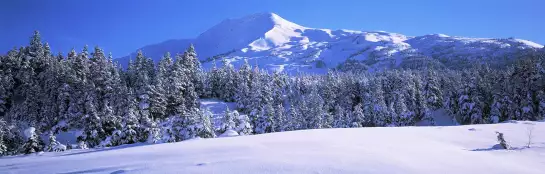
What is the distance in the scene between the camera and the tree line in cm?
3053

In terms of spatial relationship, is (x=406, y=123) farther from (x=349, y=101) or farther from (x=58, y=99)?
(x=58, y=99)

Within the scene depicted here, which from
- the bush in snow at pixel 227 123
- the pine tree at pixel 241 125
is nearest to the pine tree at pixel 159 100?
the bush in snow at pixel 227 123

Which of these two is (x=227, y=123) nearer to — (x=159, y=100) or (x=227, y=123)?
(x=227, y=123)

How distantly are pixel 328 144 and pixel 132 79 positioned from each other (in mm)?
52859

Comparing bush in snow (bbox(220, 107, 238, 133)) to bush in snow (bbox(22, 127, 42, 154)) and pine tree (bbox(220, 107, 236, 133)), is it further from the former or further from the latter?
bush in snow (bbox(22, 127, 42, 154))

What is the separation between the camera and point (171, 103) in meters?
43.9

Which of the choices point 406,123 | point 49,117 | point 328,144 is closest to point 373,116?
point 406,123

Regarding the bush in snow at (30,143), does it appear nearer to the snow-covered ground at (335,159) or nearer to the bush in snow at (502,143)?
the snow-covered ground at (335,159)

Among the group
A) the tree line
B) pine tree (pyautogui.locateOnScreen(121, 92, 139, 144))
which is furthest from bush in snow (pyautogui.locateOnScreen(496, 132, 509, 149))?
pine tree (pyautogui.locateOnScreen(121, 92, 139, 144))

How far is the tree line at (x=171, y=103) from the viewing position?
30531mm

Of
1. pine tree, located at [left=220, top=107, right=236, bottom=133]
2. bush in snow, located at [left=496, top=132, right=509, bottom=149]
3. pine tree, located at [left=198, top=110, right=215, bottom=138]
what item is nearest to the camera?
bush in snow, located at [left=496, top=132, right=509, bottom=149]

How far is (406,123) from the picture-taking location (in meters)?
48.0

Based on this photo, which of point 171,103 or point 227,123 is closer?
point 227,123

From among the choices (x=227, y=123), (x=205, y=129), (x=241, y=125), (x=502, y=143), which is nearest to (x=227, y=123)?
(x=227, y=123)
